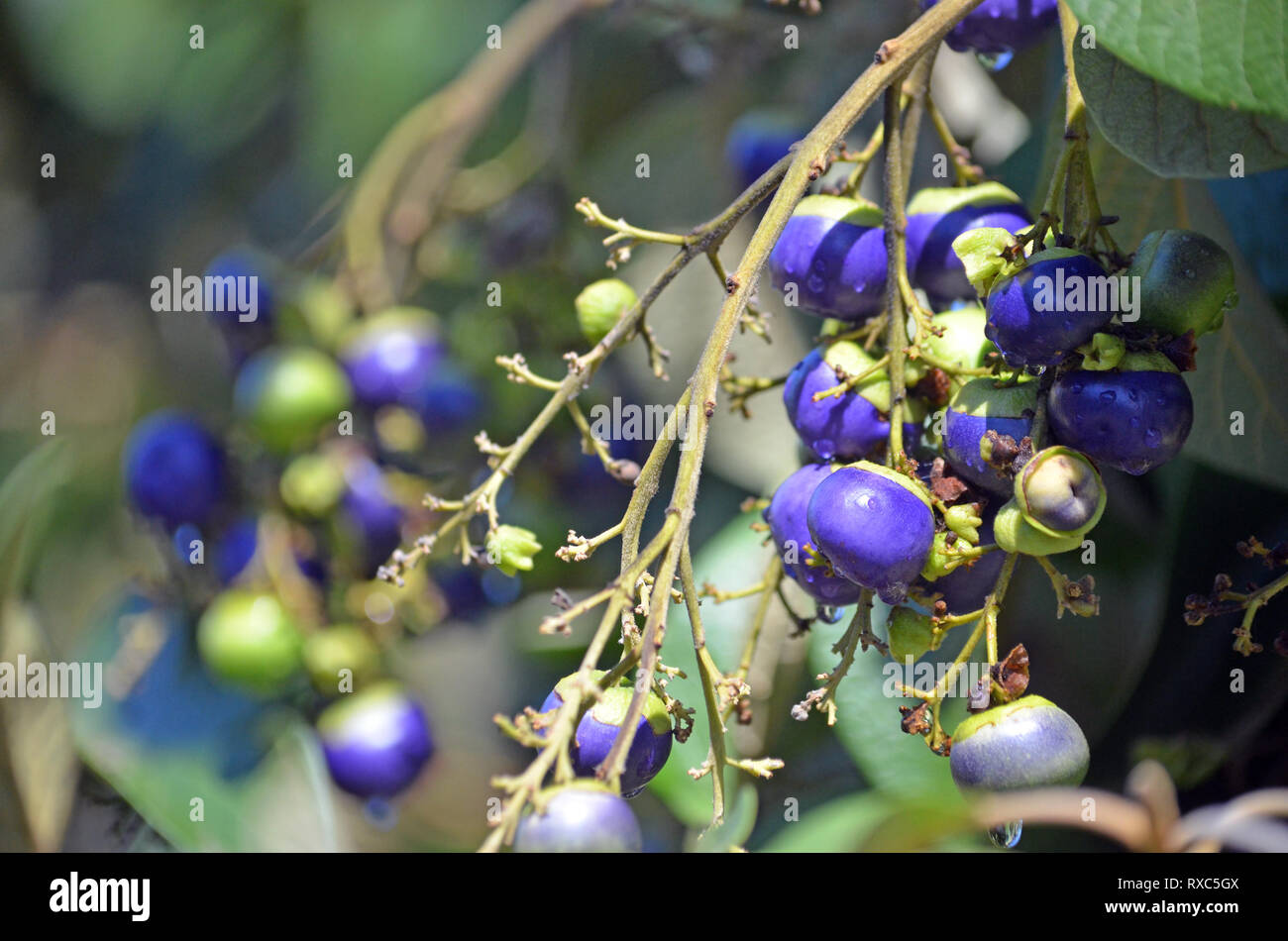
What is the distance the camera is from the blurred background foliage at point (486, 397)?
103 cm

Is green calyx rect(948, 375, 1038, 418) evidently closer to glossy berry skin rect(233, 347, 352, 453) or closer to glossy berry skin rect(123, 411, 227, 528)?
glossy berry skin rect(233, 347, 352, 453)

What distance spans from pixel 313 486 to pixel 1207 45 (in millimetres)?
950

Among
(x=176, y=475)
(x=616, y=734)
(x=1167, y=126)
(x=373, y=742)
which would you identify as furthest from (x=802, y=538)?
(x=176, y=475)

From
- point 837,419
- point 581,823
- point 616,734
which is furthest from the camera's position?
point 837,419

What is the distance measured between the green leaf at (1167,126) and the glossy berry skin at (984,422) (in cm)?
18

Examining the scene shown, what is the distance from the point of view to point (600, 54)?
1.67m

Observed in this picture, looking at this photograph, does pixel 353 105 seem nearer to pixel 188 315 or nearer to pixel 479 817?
pixel 188 315

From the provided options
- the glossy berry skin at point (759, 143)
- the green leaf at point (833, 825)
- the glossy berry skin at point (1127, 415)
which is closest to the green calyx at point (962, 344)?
the glossy berry skin at point (1127, 415)

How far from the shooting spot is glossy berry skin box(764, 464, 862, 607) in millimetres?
729

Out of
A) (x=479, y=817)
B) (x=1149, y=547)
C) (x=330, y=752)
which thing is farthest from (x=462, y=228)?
(x=1149, y=547)

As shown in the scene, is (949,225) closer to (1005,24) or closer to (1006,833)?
(1005,24)

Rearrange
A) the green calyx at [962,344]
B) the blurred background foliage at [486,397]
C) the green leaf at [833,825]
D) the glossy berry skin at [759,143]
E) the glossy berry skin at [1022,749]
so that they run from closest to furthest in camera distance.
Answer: the glossy berry skin at [1022,749] < the green calyx at [962,344] < the green leaf at [833,825] < the blurred background foliage at [486,397] < the glossy berry skin at [759,143]

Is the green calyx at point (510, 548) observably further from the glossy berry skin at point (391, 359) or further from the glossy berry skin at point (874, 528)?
the glossy berry skin at point (391, 359)

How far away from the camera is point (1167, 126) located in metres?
0.70
